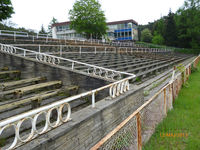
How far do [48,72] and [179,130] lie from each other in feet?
15.7

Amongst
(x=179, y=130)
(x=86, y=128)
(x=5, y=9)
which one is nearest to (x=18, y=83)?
(x=86, y=128)

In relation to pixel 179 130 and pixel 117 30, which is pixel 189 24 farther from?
pixel 179 130

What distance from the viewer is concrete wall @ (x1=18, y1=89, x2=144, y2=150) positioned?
2.45 m

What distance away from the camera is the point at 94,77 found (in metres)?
5.61

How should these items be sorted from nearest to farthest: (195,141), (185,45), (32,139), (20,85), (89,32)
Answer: (32,139) < (195,141) < (20,85) < (89,32) < (185,45)


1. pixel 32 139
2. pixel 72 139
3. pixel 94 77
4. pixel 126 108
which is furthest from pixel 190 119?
pixel 32 139

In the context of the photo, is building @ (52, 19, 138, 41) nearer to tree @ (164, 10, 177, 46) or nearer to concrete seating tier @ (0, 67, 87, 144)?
tree @ (164, 10, 177, 46)

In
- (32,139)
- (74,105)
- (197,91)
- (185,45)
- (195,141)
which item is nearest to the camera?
(32,139)

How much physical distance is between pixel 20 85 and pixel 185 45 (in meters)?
53.8

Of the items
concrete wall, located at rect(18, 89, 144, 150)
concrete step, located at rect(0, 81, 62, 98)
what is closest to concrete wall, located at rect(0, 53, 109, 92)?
concrete step, located at rect(0, 81, 62, 98)

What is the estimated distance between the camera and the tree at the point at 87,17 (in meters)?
37.1

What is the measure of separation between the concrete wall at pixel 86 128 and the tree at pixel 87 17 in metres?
34.0

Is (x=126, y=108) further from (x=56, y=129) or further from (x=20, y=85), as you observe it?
(x=20, y=85)

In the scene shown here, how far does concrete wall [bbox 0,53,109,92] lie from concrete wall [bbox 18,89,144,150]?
141cm
